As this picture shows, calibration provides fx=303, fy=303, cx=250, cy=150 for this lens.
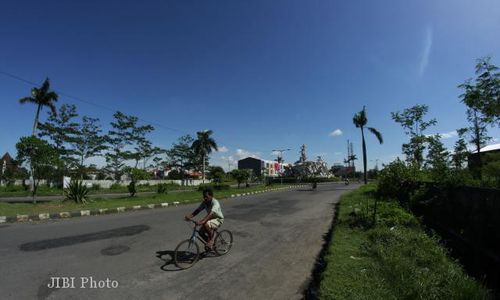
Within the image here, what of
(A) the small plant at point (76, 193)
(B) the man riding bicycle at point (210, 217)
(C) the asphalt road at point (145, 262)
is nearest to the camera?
(C) the asphalt road at point (145, 262)

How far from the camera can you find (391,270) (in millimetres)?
5387

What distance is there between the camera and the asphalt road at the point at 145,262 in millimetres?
4953

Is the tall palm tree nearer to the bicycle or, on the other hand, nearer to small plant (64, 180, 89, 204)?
small plant (64, 180, 89, 204)

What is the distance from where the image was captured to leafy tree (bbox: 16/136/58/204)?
60.8ft

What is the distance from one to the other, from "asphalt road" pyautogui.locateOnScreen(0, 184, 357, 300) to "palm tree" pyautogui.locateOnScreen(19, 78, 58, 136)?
34.4 m

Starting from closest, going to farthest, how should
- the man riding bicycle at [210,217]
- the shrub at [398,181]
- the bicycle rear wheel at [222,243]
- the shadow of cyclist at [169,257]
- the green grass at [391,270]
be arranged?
the green grass at [391,270] < the shadow of cyclist at [169,257] < the man riding bicycle at [210,217] < the bicycle rear wheel at [222,243] < the shrub at [398,181]

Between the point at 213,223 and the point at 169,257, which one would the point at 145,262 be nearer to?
the point at 169,257

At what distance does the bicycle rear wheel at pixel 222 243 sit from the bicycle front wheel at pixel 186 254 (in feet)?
2.47

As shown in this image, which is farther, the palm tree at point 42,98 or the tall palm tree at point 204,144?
the tall palm tree at point 204,144

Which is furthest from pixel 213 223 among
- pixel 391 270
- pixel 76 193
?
pixel 76 193

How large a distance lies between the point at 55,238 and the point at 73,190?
33.6 feet

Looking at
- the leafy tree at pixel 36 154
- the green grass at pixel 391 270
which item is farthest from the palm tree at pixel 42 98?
the green grass at pixel 391 270

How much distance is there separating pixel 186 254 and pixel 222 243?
1.21 metres

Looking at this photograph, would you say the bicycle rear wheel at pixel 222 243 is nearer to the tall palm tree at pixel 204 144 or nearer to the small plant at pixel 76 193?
the small plant at pixel 76 193
